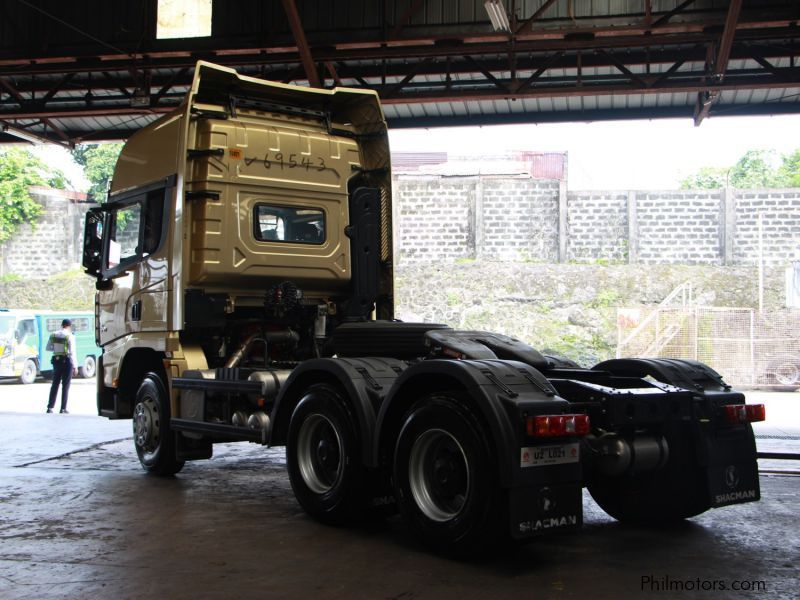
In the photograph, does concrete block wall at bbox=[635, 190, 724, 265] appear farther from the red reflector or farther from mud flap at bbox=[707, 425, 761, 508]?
mud flap at bbox=[707, 425, 761, 508]

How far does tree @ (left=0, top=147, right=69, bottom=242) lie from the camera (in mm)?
35094

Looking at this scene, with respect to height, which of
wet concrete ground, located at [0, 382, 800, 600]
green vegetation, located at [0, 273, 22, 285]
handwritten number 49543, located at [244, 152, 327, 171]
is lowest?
wet concrete ground, located at [0, 382, 800, 600]

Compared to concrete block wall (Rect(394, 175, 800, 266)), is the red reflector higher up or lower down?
lower down

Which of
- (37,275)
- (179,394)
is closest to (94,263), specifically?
(179,394)

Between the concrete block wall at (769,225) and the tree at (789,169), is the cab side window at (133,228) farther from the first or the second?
the tree at (789,169)

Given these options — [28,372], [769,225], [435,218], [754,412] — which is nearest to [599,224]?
[769,225]

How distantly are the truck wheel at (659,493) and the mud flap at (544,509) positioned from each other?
897mm

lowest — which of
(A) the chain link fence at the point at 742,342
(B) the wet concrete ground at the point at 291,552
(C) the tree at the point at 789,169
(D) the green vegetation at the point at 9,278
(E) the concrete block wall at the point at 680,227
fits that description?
(B) the wet concrete ground at the point at 291,552

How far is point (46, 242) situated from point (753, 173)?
112 feet

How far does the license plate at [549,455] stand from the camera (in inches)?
199

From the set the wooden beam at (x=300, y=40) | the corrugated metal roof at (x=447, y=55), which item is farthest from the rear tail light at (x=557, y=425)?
the corrugated metal roof at (x=447, y=55)

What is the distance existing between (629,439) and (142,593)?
3.20m

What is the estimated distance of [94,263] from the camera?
9.87 metres

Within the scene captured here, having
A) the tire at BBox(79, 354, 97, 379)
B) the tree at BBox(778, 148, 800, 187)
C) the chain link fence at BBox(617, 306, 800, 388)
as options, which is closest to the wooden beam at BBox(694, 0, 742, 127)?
the chain link fence at BBox(617, 306, 800, 388)
